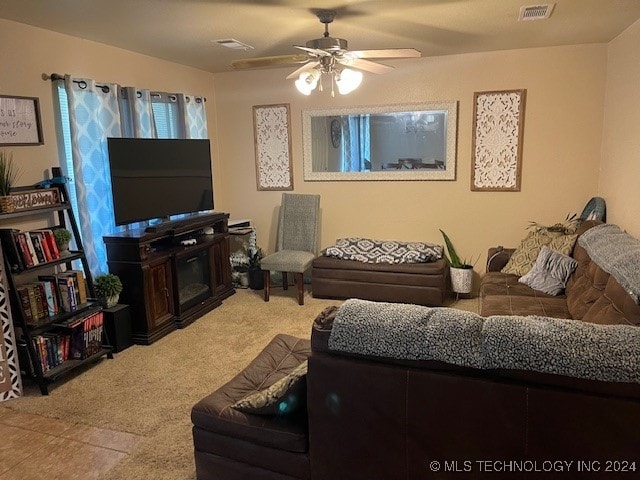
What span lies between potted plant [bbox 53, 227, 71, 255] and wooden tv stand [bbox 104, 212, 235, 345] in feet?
1.41

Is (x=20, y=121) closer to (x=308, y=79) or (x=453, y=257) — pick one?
(x=308, y=79)

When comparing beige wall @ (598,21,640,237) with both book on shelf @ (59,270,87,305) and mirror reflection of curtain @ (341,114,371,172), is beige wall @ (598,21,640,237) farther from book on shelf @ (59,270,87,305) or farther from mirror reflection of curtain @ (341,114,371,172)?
book on shelf @ (59,270,87,305)

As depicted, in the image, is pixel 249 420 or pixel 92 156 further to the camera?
pixel 92 156

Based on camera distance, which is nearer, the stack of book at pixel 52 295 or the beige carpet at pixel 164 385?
the beige carpet at pixel 164 385

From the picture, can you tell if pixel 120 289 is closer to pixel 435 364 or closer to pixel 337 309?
pixel 337 309

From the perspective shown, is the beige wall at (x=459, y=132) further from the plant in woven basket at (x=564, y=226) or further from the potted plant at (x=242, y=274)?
the potted plant at (x=242, y=274)

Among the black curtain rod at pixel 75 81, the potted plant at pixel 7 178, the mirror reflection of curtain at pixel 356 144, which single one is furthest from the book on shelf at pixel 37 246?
the mirror reflection of curtain at pixel 356 144

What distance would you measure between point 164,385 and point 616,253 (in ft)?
9.91

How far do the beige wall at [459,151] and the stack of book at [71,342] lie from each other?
2605mm

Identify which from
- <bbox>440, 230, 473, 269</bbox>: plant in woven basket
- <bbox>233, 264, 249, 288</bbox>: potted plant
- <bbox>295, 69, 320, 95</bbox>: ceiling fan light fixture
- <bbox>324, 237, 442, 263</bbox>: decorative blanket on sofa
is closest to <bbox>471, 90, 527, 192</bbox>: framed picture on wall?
<bbox>440, 230, 473, 269</bbox>: plant in woven basket

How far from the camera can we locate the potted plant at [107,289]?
3691 millimetres

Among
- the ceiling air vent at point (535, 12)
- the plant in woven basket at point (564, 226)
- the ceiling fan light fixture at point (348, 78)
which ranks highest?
the ceiling air vent at point (535, 12)

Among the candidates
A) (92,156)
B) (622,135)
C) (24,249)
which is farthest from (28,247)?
(622,135)

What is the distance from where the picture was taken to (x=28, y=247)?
314 cm
